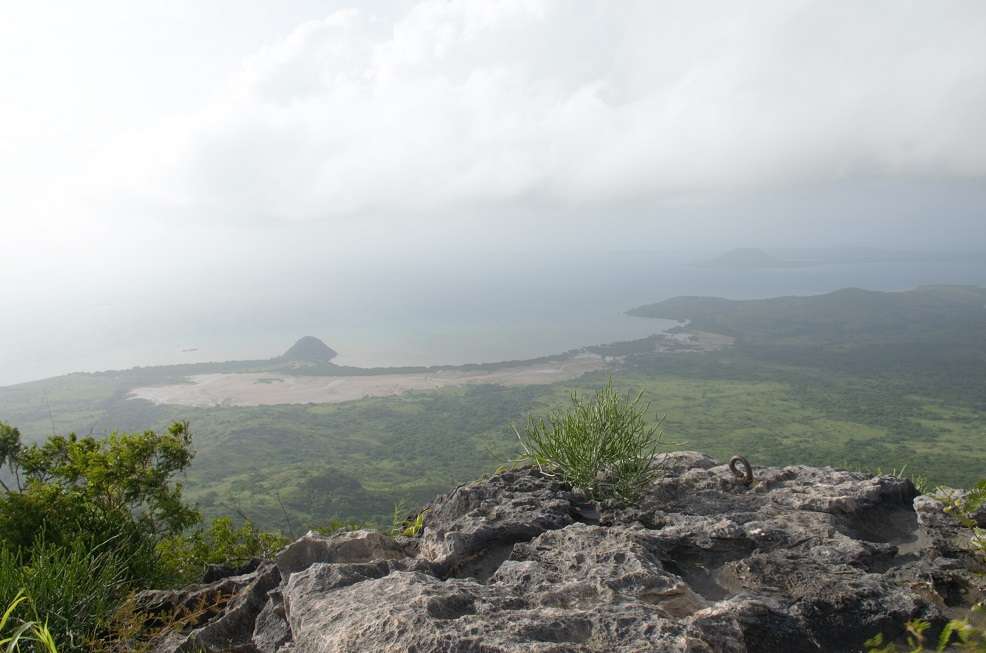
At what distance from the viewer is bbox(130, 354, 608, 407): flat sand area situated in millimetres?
121250

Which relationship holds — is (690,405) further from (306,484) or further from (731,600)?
(731,600)

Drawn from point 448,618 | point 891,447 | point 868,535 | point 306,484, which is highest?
point 448,618

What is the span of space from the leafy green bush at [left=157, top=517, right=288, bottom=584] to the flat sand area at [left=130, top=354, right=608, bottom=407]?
115 m

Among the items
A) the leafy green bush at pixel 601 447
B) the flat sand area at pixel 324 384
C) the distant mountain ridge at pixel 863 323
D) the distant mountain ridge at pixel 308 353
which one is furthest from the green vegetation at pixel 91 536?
the distant mountain ridge at pixel 863 323

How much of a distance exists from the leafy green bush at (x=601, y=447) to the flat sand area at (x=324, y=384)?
11845cm

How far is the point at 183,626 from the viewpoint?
3627 mm

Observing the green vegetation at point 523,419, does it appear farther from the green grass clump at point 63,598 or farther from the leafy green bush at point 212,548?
the green grass clump at point 63,598

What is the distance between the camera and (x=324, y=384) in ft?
459

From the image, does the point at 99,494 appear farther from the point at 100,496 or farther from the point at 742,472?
the point at 742,472

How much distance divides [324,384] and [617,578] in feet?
473

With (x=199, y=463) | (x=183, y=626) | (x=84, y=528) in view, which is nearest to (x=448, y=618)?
(x=183, y=626)

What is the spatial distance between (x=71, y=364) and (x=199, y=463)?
147 metres

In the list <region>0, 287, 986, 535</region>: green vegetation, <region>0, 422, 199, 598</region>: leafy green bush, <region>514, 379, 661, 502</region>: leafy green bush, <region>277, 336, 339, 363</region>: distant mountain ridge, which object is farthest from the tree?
<region>277, 336, 339, 363</region>: distant mountain ridge

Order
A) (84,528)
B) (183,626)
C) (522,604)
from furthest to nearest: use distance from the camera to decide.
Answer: (84,528)
(183,626)
(522,604)
